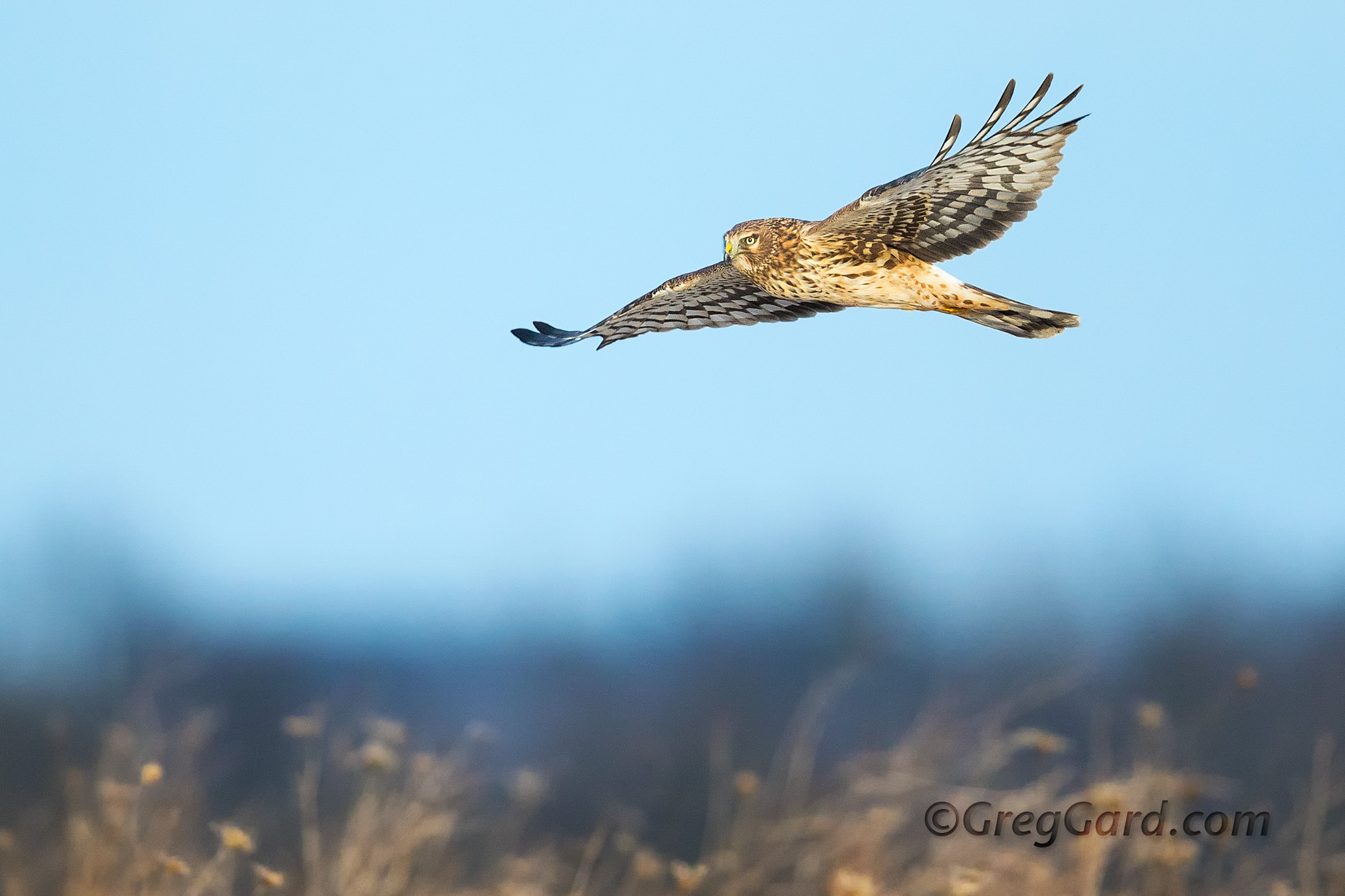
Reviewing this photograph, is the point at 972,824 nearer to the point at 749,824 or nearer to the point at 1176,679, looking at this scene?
the point at 749,824

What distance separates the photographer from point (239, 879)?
6332mm

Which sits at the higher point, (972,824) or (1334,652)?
(972,824)

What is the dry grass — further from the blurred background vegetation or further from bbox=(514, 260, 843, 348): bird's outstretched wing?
bbox=(514, 260, 843, 348): bird's outstretched wing

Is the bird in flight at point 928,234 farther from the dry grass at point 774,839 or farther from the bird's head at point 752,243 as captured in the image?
the dry grass at point 774,839

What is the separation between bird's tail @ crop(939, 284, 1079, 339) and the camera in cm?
582

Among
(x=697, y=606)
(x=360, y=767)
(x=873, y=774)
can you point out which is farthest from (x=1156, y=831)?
(x=697, y=606)

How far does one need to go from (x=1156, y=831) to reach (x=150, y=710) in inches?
131

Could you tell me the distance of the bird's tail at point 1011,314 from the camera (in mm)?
5820

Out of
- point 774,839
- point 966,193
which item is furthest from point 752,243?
point 774,839

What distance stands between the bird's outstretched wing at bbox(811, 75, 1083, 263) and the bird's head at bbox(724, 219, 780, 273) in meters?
0.29

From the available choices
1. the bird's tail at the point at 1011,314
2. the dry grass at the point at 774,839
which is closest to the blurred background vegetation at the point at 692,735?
the dry grass at the point at 774,839

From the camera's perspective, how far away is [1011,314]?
19.3ft

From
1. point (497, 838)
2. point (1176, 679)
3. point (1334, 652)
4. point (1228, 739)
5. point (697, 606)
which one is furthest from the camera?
point (697, 606)

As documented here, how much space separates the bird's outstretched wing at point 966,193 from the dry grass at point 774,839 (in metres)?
2.20
